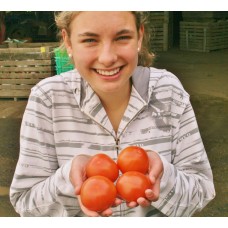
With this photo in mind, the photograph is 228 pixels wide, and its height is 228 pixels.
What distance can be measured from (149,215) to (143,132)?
19cm

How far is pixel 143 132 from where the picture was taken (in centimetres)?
100

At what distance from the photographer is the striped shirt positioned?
97cm

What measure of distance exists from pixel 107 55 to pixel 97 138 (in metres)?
0.22

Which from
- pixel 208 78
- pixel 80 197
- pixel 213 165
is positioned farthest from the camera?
pixel 208 78

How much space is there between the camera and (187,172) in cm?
101

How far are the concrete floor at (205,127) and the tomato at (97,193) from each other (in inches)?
37.3

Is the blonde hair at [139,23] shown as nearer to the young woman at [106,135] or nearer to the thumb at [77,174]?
the young woman at [106,135]

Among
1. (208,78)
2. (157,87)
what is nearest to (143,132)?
(157,87)

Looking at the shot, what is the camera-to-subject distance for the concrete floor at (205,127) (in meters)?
1.85

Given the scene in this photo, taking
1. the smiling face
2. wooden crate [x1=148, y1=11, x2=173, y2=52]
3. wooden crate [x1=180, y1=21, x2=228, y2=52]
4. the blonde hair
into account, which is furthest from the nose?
wooden crate [x1=180, y1=21, x2=228, y2=52]

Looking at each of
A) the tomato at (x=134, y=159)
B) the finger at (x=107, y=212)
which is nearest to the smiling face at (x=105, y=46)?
the tomato at (x=134, y=159)

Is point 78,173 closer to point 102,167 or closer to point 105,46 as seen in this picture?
point 102,167

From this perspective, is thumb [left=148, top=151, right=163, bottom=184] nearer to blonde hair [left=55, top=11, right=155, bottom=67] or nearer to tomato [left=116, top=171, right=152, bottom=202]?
tomato [left=116, top=171, right=152, bottom=202]
